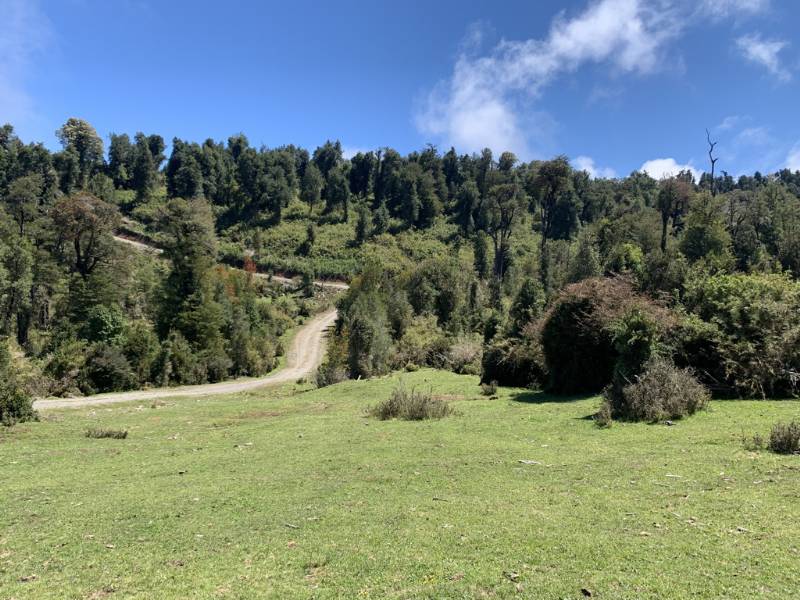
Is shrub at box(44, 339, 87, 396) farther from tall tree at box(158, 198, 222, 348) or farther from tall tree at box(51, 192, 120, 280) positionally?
tall tree at box(51, 192, 120, 280)

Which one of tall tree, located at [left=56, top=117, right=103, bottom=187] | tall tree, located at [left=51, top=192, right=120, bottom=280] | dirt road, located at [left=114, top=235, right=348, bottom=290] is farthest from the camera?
tall tree, located at [left=56, top=117, right=103, bottom=187]

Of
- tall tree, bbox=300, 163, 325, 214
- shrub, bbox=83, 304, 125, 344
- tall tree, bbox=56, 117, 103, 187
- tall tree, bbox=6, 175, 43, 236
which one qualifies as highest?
tall tree, bbox=56, 117, 103, 187

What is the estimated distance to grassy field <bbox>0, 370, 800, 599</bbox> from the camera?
5246 millimetres

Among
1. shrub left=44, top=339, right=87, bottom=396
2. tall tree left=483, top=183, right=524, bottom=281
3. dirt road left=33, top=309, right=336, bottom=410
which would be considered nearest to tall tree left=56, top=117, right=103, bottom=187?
dirt road left=33, top=309, right=336, bottom=410

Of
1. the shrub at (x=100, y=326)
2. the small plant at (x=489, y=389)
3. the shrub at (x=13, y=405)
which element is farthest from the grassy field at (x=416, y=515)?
the shrub at (x=100, y=326)

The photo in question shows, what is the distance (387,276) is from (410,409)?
4025 cm

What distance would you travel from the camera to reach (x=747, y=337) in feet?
57.6

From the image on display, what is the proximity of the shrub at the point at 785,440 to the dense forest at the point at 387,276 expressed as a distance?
5.09 meters

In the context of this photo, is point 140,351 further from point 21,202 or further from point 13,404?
point 21,202

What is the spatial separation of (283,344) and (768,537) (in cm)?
5691

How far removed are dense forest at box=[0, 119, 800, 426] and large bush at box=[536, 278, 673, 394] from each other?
3.5 inches

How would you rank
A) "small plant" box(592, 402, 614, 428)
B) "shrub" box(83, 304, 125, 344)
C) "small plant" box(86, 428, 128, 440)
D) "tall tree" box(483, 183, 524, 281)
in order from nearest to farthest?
1. "small plant" box(592, 402, 614, 428)
2. "small plant" box(86, 428, 128, 440)
3. "shrub" box(83, 304, 125, 344)
4. "tall tree" box(483, 183, 524, 281)

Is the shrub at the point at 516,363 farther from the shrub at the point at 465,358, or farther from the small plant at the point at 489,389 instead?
the shrub at the point at 465,358

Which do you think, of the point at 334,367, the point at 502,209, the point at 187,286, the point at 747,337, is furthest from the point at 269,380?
the point at 502,209
